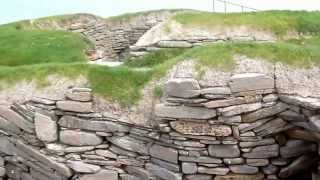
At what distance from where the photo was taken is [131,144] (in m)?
8.70

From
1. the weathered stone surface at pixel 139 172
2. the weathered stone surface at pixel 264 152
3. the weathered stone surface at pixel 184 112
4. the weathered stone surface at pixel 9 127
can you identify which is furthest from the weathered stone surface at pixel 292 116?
the weathered stone surface at pixel 9 127

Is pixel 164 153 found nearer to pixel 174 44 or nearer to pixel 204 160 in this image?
pixel 204 160

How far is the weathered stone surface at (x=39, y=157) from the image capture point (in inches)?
361

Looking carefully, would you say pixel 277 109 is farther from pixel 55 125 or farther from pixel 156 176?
pixel 55 125

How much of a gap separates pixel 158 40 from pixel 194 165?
4621mm

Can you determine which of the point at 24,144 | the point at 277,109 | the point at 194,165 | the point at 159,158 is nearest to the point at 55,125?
the point at 24,144

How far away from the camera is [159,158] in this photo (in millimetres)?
8516

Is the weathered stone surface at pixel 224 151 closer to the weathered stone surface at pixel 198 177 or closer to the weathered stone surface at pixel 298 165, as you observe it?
the weathered stone surface at pixel 198 177

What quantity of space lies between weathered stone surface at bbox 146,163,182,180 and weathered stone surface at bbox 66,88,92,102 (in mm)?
1477

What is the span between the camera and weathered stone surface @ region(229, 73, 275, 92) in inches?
305

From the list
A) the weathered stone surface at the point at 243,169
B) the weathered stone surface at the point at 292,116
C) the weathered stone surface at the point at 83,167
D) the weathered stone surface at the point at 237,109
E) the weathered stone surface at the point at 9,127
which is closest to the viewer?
the weathered stone surface at the point at 292,116

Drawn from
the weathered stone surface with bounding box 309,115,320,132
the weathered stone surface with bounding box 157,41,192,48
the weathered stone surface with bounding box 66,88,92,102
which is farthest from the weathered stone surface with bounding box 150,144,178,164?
the weathered stone surface with bounding box 157,41,192,48

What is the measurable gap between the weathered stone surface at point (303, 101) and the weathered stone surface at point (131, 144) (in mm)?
2279

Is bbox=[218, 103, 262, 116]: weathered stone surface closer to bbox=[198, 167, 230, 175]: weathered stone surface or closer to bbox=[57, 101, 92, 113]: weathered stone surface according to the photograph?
bbox=[198, 167, 230, 175]: weathered stone surface
